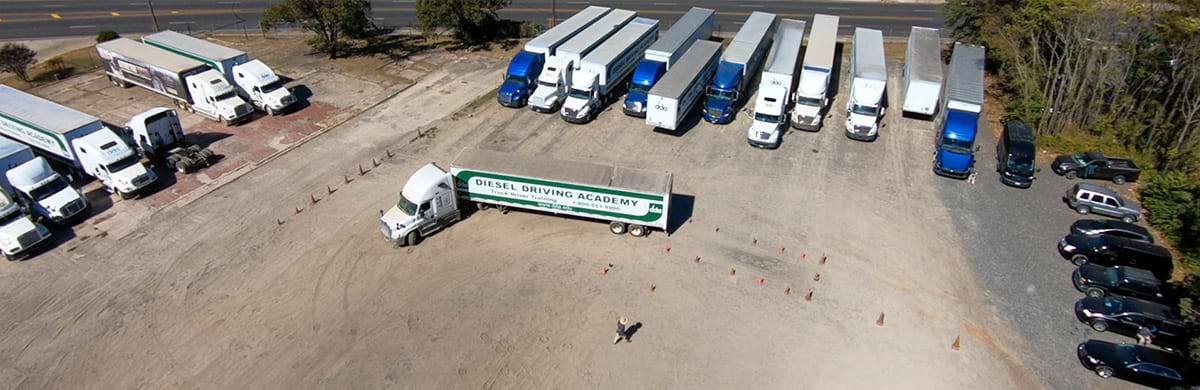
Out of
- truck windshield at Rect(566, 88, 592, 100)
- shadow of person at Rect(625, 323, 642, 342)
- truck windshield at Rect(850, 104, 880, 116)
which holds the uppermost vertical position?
truck windshield at Rect(566, 88, 592, 100)

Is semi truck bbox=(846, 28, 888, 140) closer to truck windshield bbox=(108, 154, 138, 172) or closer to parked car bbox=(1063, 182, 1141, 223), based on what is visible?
parked car bbox=(1063, 182, 1141, 223)

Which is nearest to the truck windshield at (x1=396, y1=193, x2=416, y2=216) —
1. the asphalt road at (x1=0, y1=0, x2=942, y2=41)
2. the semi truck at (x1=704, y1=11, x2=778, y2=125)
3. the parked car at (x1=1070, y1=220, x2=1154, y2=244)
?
the semi truck at (x1=704, y1=11, x2=778, y2=125)

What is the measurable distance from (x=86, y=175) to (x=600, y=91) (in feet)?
89.1

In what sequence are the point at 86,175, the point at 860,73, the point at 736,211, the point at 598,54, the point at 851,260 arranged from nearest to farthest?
the point at 851,260, the point at 736,211, the point at 86,175, the point at 860,73, the point at 598,54

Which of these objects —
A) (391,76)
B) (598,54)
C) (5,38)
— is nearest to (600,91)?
(598,54)

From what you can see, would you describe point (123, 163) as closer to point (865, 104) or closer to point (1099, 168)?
point (865, 104)

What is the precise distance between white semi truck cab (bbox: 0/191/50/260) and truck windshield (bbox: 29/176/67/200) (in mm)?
1069

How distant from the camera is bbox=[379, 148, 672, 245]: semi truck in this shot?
86.1ft

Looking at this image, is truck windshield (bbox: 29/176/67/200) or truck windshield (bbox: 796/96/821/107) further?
truck windshield (bbox: 796/96/821/107)

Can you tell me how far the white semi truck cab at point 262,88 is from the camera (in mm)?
37812

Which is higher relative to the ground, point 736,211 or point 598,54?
point 598,54

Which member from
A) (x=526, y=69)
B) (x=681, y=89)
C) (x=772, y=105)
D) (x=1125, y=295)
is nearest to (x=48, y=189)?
(x=526, y=69)

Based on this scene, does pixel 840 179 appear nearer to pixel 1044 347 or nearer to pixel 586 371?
pixel 1044 347

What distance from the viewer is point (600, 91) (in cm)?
3838
